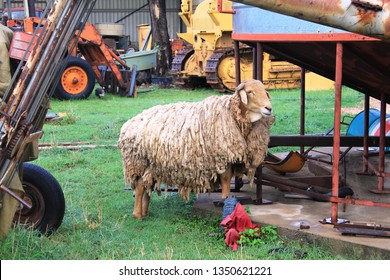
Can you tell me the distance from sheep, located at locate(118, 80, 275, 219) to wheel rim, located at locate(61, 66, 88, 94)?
12.5m

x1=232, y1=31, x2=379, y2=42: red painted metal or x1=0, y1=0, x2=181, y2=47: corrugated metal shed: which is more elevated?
x1=0, y1=0, x2=181, y2=47: corrugated metal shed

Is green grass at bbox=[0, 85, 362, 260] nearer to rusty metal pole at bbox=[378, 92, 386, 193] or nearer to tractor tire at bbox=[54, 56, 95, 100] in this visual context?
rusty metal pole at bbox=[378, 92, 386, 193]

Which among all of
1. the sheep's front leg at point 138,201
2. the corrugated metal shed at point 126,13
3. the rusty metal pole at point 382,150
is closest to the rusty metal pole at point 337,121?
the rusty metal pole at point 382,150

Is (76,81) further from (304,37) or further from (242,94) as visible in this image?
(304,37)

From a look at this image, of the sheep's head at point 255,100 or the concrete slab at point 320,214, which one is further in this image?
the sheep's head at point 255,100

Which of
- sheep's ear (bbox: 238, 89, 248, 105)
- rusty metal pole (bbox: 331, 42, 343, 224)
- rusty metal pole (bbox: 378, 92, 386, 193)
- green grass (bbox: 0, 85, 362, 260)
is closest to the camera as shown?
green grass (bbox: 0, 85, 362, 260)

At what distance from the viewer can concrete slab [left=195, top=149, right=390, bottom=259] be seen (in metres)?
5.95

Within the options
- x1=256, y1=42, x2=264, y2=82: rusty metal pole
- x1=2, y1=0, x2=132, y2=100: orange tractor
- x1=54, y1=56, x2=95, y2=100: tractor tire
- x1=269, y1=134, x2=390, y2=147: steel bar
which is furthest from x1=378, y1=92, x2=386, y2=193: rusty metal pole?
x1=54, y1=56, x2=95, y2=100: tractor tire

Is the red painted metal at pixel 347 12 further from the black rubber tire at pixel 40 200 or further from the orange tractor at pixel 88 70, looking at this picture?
the orange tractor at pixel 88 70

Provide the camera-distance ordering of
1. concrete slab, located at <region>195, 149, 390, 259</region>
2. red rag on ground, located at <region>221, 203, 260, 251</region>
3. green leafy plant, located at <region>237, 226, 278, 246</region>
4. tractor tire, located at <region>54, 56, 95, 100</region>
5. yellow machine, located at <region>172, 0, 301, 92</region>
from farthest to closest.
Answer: yellow machine, located at <region>172, 0, 301, 92</region>
tractor tire, located at <region>54, 56, 95, 100</region>
red rag on ground, located at <region>221, 203, 260, 251</region>
green leafy plant, located at <region>237, 226, 278, 246</region>
concrete slab, located at <region>195, 149, 390, 259</region>

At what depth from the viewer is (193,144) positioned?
6855 millimetres

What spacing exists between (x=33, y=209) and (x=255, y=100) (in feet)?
7.64

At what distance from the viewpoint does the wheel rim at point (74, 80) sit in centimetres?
1942

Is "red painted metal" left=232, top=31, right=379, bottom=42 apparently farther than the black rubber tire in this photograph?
No
